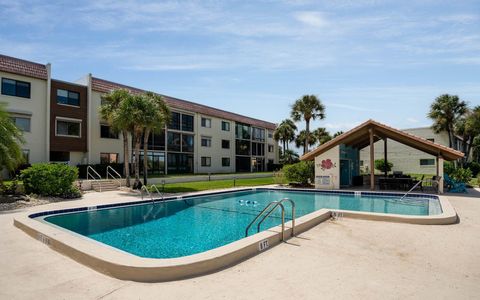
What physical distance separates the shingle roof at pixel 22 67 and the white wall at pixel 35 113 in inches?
16.4

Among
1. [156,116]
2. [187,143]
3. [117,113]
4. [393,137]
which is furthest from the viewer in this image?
[187,143]

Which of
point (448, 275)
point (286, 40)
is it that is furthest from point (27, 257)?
point (286, 40)

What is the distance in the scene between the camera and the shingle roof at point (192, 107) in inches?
1101

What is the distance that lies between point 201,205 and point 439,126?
118 ft

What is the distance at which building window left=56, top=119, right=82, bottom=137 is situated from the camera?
24939 mm

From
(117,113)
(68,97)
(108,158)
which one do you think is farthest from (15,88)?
(117,113)

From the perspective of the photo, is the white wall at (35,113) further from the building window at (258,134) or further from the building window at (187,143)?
the building window at (258,134)

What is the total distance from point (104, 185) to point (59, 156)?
7.25 metres

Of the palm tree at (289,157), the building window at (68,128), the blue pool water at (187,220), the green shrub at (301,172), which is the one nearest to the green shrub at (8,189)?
the blue pool water at (187,220)

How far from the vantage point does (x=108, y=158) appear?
93.1 feet

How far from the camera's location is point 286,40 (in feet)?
40.4

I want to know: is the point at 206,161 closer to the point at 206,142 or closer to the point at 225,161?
the point at 206,142

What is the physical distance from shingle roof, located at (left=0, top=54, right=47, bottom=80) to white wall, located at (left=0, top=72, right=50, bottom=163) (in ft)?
1.36

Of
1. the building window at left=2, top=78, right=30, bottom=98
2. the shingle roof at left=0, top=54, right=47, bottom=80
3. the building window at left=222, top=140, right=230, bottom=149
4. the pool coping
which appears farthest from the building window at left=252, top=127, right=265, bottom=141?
the pool coping
